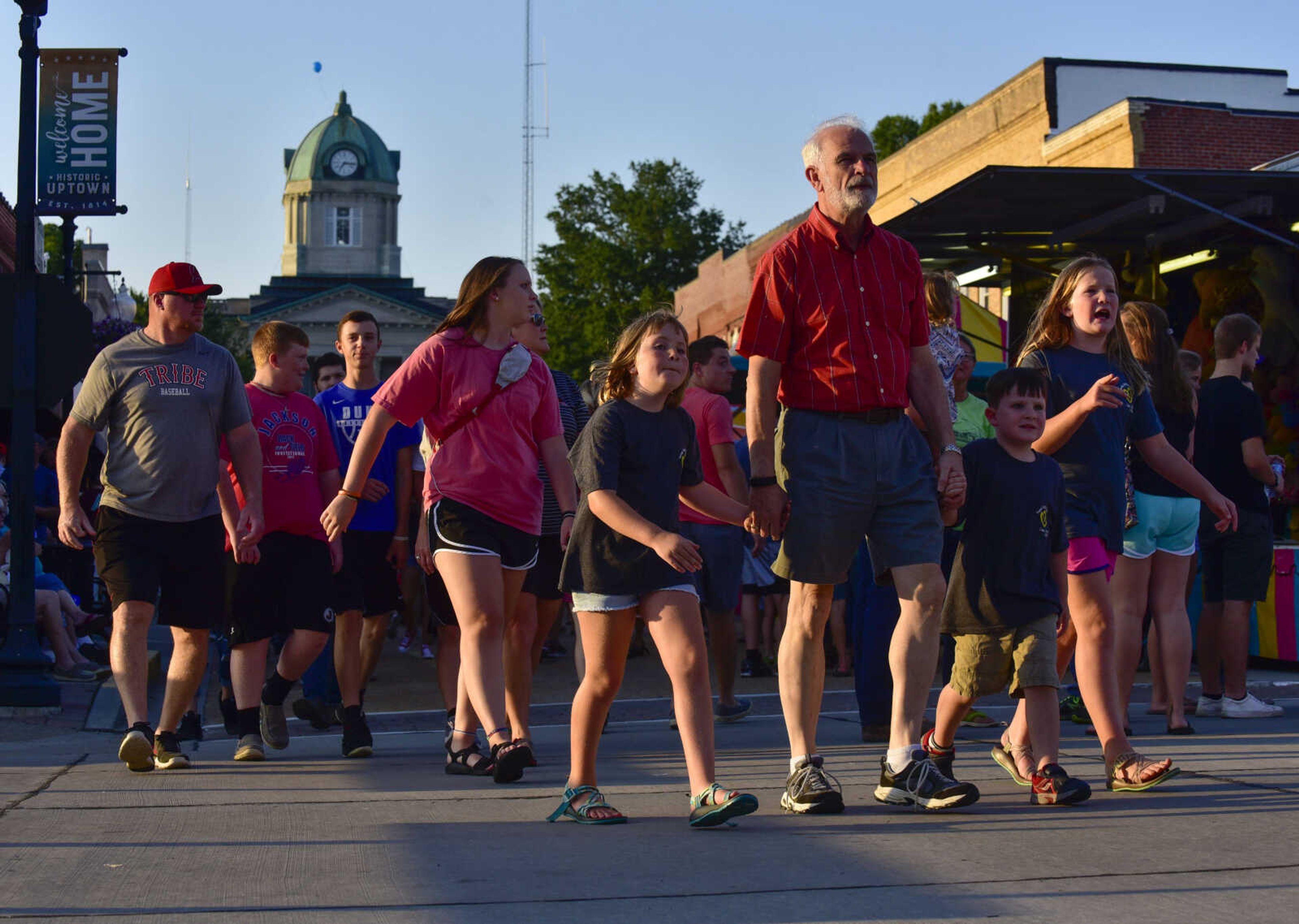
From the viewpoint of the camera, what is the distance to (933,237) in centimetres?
1567

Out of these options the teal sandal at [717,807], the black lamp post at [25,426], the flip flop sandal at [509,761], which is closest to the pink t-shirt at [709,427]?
the flip flop sandal at [509,761]

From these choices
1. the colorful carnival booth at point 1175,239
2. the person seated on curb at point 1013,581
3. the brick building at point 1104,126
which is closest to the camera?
the person seated on curb at point 1013,581

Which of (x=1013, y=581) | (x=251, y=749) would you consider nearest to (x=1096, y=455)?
(x=1013, y=581)

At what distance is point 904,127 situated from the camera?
61656 millimetres

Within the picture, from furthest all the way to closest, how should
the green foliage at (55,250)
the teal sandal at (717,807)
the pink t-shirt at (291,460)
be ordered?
the green foliage at (55,250) < the pink t-shirt at (291,460) < the teal sandal at (717,807)

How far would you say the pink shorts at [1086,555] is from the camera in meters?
5.52

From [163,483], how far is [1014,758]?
3.42m

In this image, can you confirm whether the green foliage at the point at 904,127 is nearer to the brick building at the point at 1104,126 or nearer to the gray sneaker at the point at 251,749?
the brick building at the point at 1104,126

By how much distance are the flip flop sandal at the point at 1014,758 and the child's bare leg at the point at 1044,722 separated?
19 centimetres

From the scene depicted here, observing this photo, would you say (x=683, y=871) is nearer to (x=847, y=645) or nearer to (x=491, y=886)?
(x=491, y=886)

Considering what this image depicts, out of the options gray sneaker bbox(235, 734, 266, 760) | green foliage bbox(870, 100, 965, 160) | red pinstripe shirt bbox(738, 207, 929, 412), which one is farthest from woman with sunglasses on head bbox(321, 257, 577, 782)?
green foliage bbox(870, 100, 965, 160)

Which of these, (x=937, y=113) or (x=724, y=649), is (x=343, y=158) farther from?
(x=724, y=649)

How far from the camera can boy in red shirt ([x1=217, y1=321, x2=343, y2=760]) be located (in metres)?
6.69

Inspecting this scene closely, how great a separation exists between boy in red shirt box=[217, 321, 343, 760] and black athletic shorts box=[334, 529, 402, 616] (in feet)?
0.37
